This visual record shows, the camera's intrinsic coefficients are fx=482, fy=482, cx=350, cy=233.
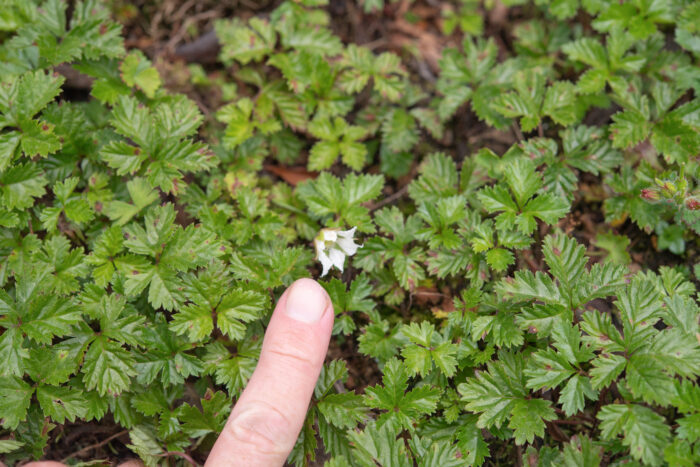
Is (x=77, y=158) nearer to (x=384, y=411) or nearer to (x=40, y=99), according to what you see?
(x=40, y=99)

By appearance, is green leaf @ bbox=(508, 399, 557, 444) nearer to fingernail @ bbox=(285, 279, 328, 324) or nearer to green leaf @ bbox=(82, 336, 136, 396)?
fingernail @ bbox=(285, 279, 328, 324)

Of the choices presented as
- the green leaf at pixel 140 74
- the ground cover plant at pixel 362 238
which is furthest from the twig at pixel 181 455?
the green leaf at pixel 140 74

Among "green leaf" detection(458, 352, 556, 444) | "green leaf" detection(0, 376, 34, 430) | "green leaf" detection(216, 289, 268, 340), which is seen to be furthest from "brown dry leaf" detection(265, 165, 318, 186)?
"green leaf" detection(0, 376, 34, 430)

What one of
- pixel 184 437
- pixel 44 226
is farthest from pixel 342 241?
pixel 44 226

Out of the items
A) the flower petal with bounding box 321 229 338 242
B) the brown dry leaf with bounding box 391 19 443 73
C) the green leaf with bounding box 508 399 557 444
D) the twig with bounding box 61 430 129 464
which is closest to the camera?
the green leaf with bounding box 508 399 557 444

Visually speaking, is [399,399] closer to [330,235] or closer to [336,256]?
[336,256]

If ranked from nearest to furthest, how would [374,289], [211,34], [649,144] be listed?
[374,289] → [649,144] → [211,34]
